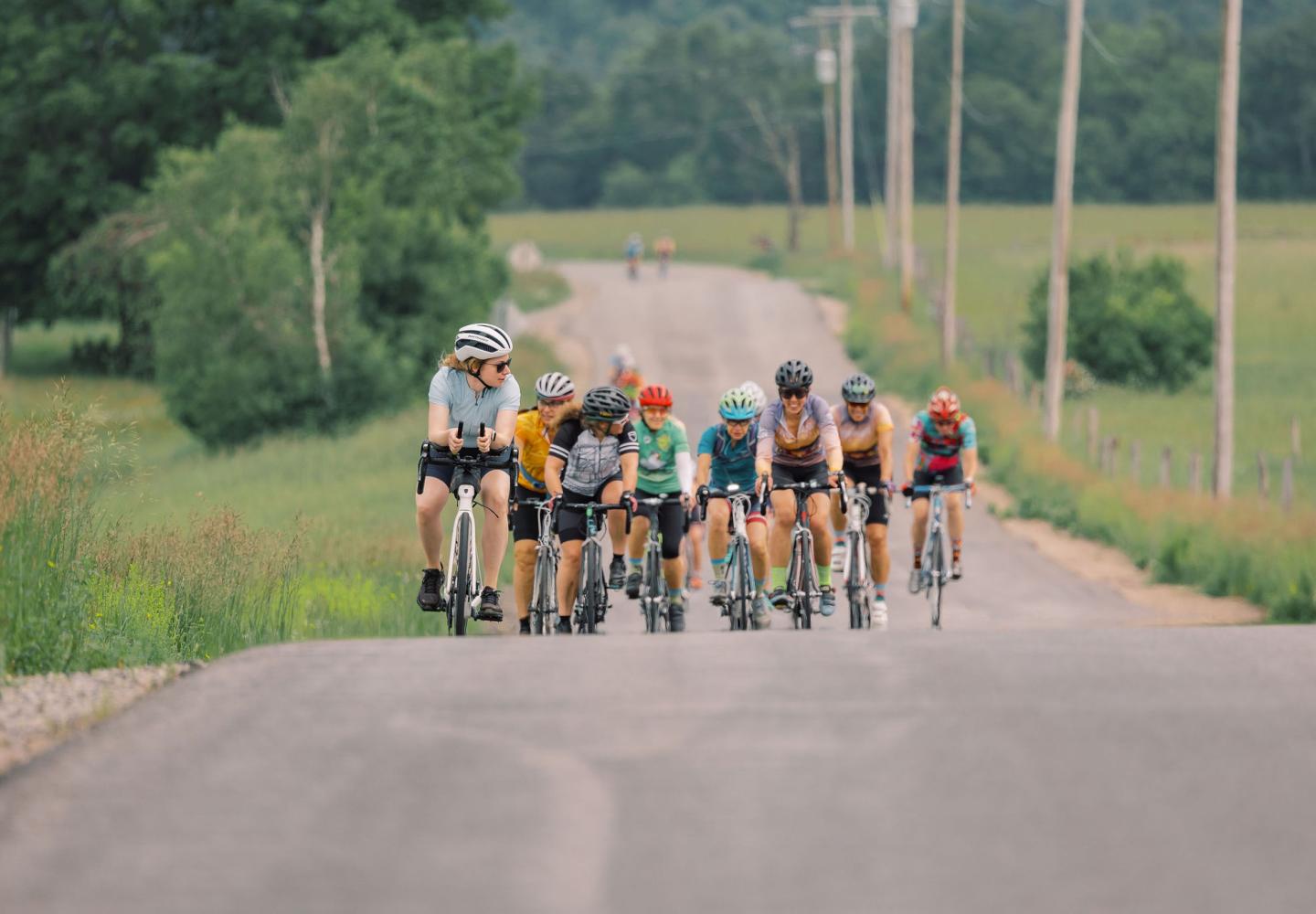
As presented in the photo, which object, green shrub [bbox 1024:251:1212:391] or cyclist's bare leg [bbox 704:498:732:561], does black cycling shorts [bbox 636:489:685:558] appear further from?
green shrub [bbox 1024:251:1212:391]

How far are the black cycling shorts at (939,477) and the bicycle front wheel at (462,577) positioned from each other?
6.00 metres

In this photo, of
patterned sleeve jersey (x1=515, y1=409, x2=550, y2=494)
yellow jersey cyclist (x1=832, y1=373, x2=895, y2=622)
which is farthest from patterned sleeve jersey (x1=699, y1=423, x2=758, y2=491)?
yellow jersey cyclist (x1=832, y1=373, x2=895, y2=622)

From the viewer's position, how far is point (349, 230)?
46.8 m

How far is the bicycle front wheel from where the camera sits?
1338 cm

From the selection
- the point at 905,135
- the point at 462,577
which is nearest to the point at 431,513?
the point at 462,577

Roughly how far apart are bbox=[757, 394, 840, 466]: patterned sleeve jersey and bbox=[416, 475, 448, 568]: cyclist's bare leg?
2734 mm

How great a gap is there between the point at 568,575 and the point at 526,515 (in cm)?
53

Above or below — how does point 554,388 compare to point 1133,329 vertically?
above

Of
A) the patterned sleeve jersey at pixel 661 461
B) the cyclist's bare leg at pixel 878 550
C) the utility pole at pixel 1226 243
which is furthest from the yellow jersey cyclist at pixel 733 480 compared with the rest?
the utility pole at pixel 1226 243

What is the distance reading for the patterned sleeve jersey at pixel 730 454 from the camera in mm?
15461

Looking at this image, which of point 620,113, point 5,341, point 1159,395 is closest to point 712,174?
point 620,113

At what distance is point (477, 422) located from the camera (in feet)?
43.4

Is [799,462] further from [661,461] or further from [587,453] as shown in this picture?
[587,453]

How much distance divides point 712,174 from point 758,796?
4785 inches
